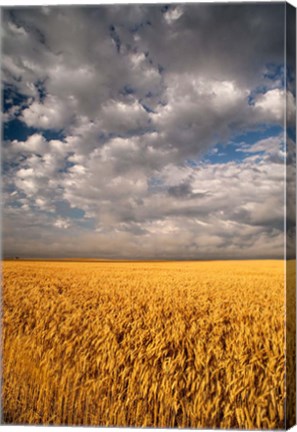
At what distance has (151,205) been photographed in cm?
458

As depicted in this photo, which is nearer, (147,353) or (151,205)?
(147,353)

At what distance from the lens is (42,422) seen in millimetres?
4566

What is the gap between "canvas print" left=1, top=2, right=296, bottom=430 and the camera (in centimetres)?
436

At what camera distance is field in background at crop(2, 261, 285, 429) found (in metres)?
4.30

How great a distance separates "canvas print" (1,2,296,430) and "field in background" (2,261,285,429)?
1cm

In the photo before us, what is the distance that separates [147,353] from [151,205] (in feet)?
4.32

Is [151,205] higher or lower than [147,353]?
higher

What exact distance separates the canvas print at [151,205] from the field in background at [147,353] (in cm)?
1

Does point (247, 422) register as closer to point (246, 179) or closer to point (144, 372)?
point (144, 372)

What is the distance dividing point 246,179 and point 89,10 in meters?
2.16

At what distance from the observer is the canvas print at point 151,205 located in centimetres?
436

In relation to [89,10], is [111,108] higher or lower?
lower

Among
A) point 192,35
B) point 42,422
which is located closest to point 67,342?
point 42,422

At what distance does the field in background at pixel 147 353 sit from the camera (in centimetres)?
430
